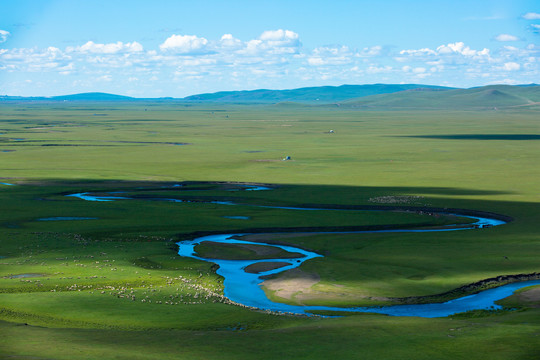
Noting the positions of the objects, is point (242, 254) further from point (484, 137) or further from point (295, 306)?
point (484, 137)

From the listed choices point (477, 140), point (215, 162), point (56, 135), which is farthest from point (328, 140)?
point (56, 135)

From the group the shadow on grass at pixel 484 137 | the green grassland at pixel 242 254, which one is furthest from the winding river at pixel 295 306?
the shadow on grass at pixel 484 137

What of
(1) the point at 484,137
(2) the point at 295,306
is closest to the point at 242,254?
(2) the point at 295,306

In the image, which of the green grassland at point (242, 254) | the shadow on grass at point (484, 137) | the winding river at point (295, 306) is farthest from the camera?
the shadow on grass at point (484, 137)

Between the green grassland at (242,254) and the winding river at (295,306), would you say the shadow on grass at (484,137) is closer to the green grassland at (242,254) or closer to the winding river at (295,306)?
the green grassland at (242,254)

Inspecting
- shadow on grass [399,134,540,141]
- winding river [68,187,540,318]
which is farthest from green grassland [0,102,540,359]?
shadow on grass [399,134,540,141]

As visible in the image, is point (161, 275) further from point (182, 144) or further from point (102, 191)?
point (182, 144)

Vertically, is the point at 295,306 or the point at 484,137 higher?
the point at 484,137

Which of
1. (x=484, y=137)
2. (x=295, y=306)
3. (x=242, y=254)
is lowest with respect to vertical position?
(x=295, y=306)

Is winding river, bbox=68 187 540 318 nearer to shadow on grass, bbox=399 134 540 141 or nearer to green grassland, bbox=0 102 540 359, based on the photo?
green grassland, bbox=0 102 540 359
